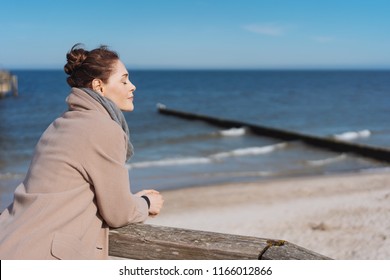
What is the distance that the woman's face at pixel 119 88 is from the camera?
7.08 feet

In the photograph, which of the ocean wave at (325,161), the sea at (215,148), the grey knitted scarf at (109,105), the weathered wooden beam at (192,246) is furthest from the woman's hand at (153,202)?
the ocean wave at (325,161)

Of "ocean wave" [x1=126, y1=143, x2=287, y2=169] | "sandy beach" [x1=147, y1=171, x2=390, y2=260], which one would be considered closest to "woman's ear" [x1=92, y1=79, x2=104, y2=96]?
"sandy beach" [x1=147, y1=171, x2=390, y2=260]

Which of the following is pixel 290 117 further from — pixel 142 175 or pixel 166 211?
pixel 166 211

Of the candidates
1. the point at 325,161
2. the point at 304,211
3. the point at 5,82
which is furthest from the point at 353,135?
the point at 5,82

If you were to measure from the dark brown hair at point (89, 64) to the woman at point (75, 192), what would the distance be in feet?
0.29

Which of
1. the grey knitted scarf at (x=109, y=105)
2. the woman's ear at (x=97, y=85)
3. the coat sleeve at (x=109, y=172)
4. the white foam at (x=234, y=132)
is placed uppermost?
the woman's ear at (x=97, y=85)

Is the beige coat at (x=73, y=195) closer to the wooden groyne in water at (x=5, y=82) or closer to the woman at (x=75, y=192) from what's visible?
the woman at (x=75, y=192)

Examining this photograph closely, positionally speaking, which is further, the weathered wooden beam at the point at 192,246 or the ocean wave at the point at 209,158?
the ocean wave at the point at 209,158

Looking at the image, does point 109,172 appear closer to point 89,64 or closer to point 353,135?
point 89,64

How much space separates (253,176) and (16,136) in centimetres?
1647

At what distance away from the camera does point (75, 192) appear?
1.91 metres

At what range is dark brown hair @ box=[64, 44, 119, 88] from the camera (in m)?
2.11

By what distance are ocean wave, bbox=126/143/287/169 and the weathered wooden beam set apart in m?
13.9
